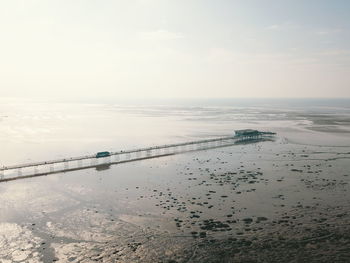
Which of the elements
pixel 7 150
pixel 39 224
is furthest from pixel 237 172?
pixel 7 150

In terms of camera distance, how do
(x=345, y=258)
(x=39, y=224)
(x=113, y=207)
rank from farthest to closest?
(x=113, y=207)
(x=39, y=224)
(x=345, y=258)

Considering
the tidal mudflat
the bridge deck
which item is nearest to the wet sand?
the tidal mudflat

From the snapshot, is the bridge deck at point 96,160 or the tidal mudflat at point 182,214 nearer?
the tidal mudflat at point 182,214

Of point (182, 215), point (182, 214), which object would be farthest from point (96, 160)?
point (182, 215)

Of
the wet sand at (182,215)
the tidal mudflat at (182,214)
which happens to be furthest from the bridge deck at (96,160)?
the wet sand at (182,215)

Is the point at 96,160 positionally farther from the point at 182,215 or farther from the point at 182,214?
the point at 182,215

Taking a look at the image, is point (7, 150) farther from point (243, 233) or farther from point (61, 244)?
point (243, 233)

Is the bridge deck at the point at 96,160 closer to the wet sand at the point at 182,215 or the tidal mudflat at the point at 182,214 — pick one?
the tidal mudflat at the point at 182,214

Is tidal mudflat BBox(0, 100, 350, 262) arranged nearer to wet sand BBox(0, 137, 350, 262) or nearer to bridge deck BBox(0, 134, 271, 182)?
wet sand BBox(0, 137, 350, 262)
